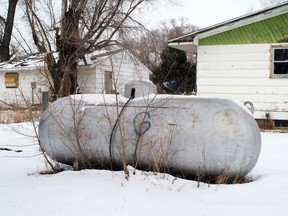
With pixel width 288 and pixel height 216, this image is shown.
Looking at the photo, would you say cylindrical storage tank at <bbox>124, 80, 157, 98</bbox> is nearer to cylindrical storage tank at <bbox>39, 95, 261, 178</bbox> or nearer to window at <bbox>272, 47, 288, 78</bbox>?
cylindrical storage tank at <bbox>39, 95, 261, 178</bbox>

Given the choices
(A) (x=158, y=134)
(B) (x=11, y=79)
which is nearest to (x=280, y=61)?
(A) (x=158, y=134)

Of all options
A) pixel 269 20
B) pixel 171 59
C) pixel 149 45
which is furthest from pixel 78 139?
pixel 171 59

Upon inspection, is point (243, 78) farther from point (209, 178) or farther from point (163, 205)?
point (163, 205)

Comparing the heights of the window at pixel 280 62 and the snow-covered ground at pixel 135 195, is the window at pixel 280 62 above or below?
above

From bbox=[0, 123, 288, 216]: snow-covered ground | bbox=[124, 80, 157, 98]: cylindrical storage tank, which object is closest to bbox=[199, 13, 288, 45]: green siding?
bbox=[0, 123, 288, 216]: snow-covered ground

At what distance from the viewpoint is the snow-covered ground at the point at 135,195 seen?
3.80m

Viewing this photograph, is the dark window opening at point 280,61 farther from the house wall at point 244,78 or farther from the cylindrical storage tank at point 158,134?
the cylindrical storage tank at point 158,134

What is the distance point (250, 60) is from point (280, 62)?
89cm

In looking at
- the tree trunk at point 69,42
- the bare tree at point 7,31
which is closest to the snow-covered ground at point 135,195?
the tree trunk at point 69,42

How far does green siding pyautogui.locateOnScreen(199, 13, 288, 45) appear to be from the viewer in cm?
1095

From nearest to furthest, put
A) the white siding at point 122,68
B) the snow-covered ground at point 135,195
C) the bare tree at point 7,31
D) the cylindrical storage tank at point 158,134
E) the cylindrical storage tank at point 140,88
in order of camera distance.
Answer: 1. the snow-covered ground at point 135,195
2. the cylindrical storage tank at point 158,134
3. the cylindrical storage tank at point 140,88
4. the white siding at point 122,68
5. the bare tree at point 7,31

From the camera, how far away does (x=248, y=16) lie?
10.9 metres

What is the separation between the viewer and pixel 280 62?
36.1 ft

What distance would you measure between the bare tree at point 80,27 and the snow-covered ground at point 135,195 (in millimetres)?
12510
